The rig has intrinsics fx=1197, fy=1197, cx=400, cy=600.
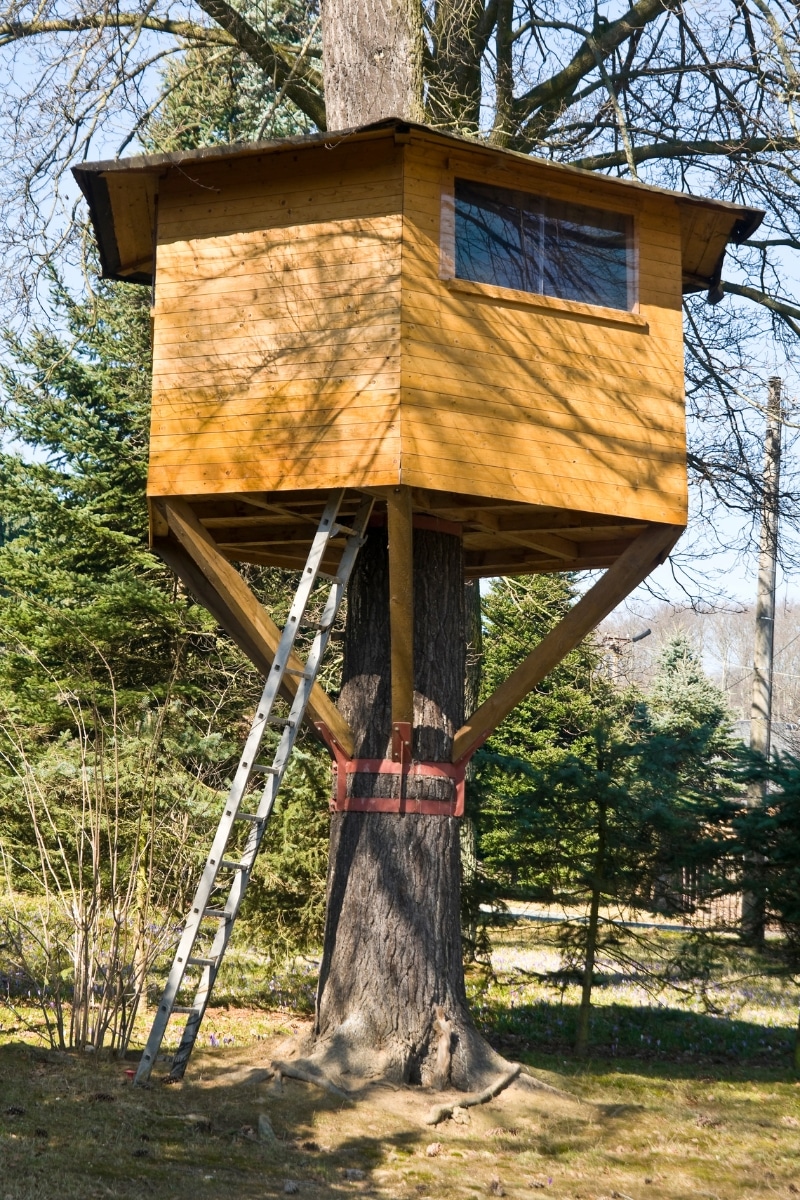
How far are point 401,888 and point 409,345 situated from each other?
3.42m

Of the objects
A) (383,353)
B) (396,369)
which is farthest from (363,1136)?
(383,353)

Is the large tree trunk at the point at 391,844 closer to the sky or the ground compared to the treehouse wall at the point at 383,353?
closer to the ground

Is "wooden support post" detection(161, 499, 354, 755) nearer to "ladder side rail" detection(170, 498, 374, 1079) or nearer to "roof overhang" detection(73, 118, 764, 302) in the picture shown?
"ladder side rail" detection(170, 498, 374, 1079)

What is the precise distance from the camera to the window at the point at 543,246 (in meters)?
7.42

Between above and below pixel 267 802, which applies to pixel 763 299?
above

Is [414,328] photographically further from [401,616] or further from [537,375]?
[401,616]

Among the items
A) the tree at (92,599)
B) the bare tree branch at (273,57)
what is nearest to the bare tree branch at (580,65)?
the bare tree branch at (273,57)

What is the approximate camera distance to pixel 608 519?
25.2ft

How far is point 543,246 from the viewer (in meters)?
7.61

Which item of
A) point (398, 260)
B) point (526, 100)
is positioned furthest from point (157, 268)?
point (526, 100)

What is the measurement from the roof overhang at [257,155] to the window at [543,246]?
0.89 ft

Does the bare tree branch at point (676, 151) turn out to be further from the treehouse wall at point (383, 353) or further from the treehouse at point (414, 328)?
the treehouse wall at point (383, 353)

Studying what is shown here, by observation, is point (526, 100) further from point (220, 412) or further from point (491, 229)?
point (220, 412)

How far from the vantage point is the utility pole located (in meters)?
10.2
